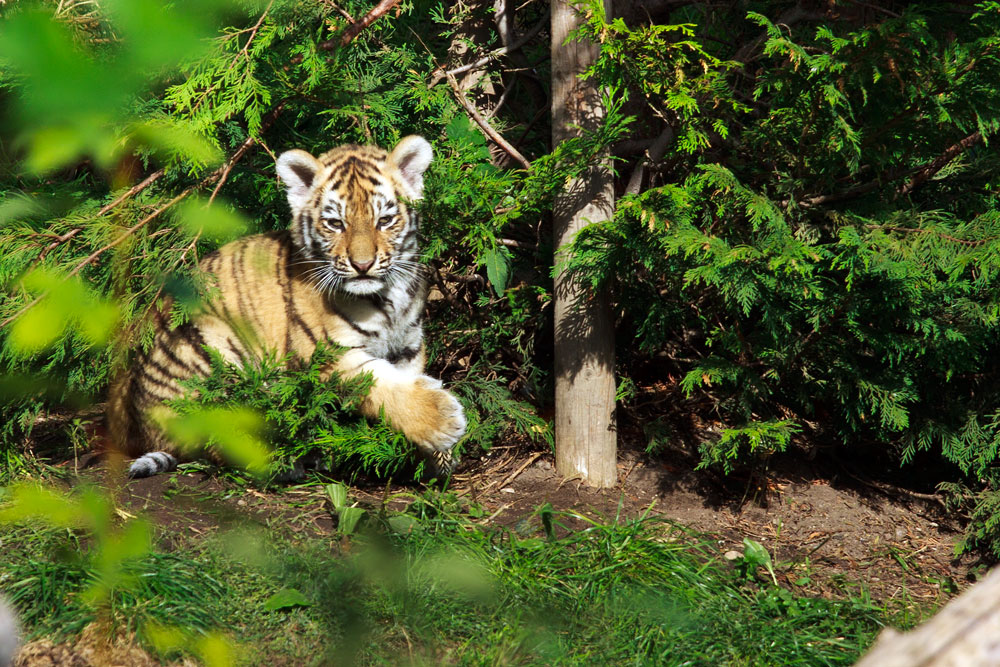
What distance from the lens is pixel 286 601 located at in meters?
3.39

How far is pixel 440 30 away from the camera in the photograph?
18.3ft

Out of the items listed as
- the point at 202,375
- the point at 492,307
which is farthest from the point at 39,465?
the point at 492,307

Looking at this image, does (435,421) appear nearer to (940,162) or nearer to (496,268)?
(496,268)

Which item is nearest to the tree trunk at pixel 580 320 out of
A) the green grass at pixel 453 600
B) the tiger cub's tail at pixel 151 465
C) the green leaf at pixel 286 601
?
the green grass at pixel 453 600

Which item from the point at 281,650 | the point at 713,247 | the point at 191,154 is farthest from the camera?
the point at 713,247

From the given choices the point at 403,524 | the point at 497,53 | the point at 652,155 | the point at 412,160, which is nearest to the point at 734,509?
the point at 403,524

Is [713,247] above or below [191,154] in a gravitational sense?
below

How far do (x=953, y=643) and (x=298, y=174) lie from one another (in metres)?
3.80

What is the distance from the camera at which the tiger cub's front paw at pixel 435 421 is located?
14.6ft

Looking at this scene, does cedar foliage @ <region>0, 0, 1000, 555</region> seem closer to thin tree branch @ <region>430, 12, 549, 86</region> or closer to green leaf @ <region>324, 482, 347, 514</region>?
thin tree branch @ <region>430, 12, 549, 86</region>

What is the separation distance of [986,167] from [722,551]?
2.29 meters

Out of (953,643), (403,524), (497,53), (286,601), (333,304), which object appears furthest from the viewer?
(497,53)

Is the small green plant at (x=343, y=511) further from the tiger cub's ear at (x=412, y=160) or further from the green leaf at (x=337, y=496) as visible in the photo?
the tiger cub's ear at (x=412, y=160)

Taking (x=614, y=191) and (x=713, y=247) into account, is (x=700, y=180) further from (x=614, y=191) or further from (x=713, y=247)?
(x=614, y=191)
